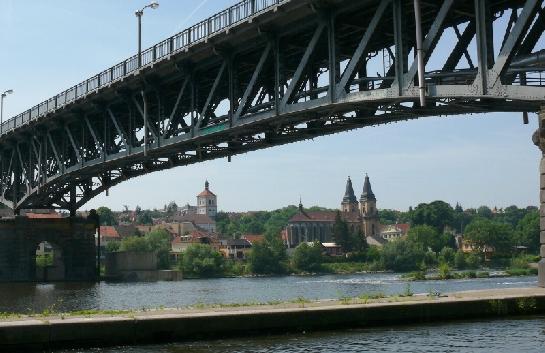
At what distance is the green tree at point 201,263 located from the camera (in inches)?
4723

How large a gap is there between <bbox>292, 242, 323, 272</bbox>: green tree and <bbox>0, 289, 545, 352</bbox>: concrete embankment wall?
4777 inches

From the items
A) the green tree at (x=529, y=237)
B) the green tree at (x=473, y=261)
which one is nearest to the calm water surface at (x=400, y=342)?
the green tree at (x=473, y=261)

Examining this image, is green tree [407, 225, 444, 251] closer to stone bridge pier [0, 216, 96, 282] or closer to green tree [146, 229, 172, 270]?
green tree [146, 229, 172, 270]

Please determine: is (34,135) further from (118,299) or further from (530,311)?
(530,311)

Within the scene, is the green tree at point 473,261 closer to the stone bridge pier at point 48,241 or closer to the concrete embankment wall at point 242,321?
the stone bridge pier at point 48,241

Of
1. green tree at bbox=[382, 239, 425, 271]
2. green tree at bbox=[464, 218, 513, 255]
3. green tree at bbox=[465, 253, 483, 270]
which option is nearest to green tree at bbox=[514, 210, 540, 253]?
green tree at bbox=[464, 218, 513, 255]

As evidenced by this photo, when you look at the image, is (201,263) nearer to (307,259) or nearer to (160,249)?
(160,249)

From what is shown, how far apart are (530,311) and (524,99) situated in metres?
6.41

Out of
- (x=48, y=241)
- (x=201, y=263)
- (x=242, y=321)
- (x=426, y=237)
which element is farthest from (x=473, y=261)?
(x=242, y=321)

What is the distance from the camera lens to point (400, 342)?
18641 millimetres

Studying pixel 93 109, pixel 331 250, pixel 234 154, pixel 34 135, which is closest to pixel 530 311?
pixel 234 154

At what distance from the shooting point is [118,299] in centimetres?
5184

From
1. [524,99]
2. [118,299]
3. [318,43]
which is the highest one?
[318,43]

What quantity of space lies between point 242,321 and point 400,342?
382 cm
